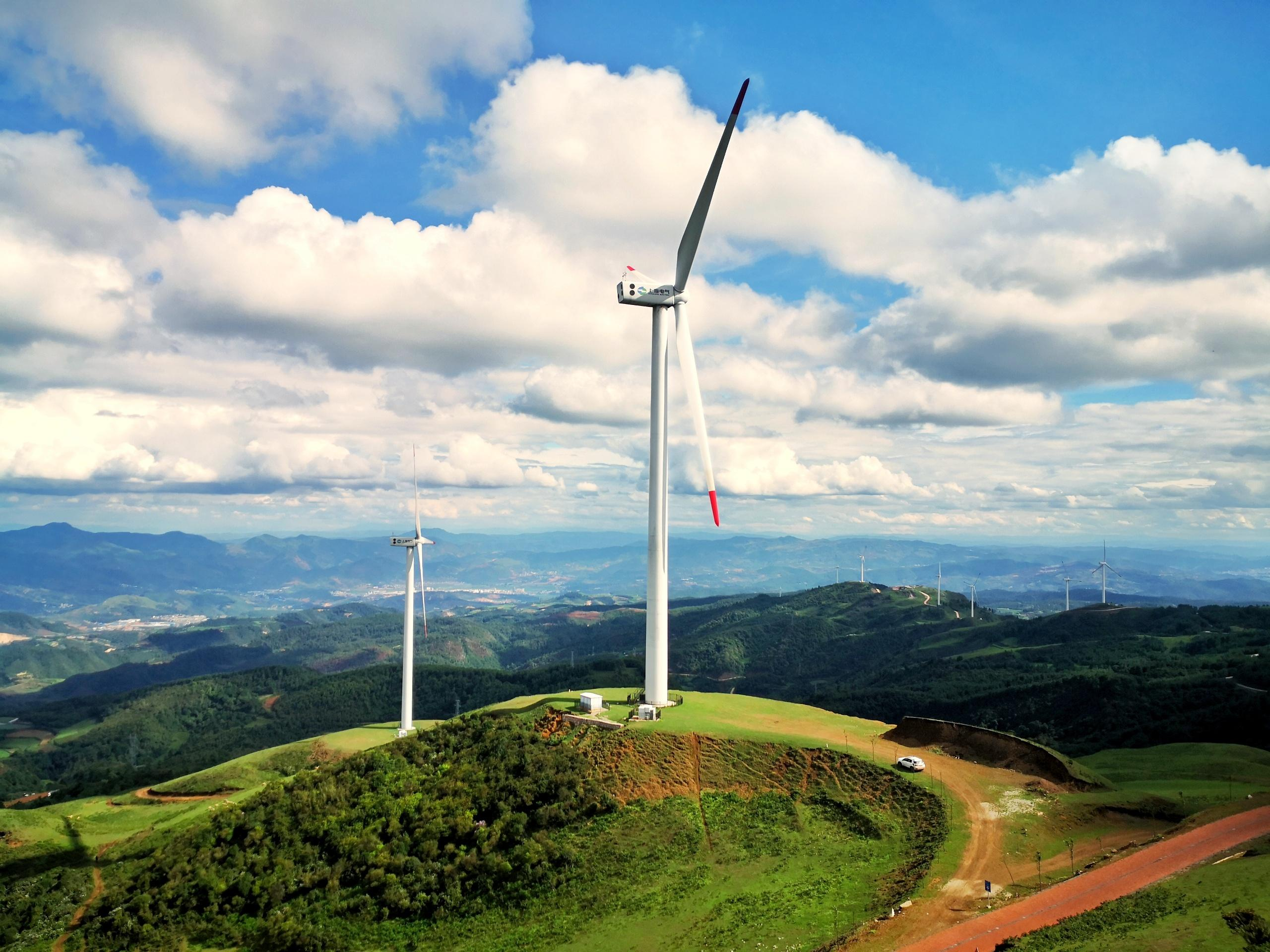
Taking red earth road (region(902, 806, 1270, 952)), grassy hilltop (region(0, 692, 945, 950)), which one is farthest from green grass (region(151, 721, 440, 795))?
red earth road (region(902, 806, 1270, 952))

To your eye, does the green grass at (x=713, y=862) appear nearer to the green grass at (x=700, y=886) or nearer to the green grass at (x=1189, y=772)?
the green grass at (x=700, y=886)

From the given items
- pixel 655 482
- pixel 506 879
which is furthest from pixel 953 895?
pixel 655 482

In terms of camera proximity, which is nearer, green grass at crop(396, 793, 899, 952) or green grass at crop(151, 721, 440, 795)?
green grass at crop(396, 793, 899, 952)

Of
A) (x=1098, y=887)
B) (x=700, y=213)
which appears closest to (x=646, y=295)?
(x=700, y=213)

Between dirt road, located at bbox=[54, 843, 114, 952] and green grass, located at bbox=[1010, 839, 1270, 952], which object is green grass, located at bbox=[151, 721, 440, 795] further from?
green grass, located at bbox=[1010, 839, 1270, 952]

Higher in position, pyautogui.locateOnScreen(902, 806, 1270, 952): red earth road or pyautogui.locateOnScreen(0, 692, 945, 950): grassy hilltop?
pyautogui.locateOnScreen(902, 806, 1270, 952): red earth road


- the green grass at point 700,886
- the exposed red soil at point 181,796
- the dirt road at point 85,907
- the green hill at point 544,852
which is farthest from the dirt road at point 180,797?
the green grass at point 700,886

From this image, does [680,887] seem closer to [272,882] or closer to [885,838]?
[885,838]
